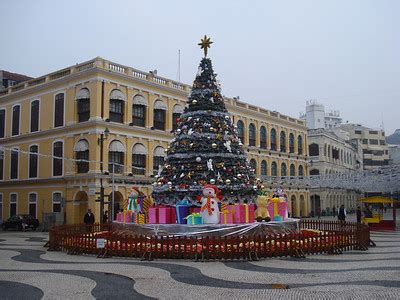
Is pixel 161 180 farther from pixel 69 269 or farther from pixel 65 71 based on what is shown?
pixel 65 71

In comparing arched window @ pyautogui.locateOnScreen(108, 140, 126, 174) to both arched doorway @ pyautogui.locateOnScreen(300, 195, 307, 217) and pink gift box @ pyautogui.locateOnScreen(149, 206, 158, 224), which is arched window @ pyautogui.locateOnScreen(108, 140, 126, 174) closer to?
pink gift box @ pyautogui.locateOnScreen(149, 206, 158, 224)

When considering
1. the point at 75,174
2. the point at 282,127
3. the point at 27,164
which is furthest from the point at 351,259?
the point at 282,127

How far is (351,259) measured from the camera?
595 inches

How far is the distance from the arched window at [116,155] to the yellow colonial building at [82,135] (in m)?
0.08

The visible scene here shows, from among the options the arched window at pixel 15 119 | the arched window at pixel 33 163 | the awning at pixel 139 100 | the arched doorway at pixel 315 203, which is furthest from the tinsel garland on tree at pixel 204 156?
the arched doorway at pixel 315 203

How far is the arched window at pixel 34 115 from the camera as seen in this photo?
138 feet

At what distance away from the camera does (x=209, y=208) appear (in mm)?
16609

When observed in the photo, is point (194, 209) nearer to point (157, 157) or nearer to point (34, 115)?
point (157, 157)

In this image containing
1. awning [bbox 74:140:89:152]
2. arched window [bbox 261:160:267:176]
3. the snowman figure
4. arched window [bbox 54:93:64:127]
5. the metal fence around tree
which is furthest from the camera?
arched window [bbox 261:160:267:176]

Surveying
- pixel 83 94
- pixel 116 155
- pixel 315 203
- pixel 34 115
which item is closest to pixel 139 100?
pixel 83 94

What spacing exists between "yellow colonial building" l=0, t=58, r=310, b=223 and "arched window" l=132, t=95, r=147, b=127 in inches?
3.3

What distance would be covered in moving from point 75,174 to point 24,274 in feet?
84.0

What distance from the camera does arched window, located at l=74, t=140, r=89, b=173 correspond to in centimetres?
3728

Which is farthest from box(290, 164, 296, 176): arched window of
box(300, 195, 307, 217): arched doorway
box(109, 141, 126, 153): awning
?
box(109, 141, 126, 153): awning
